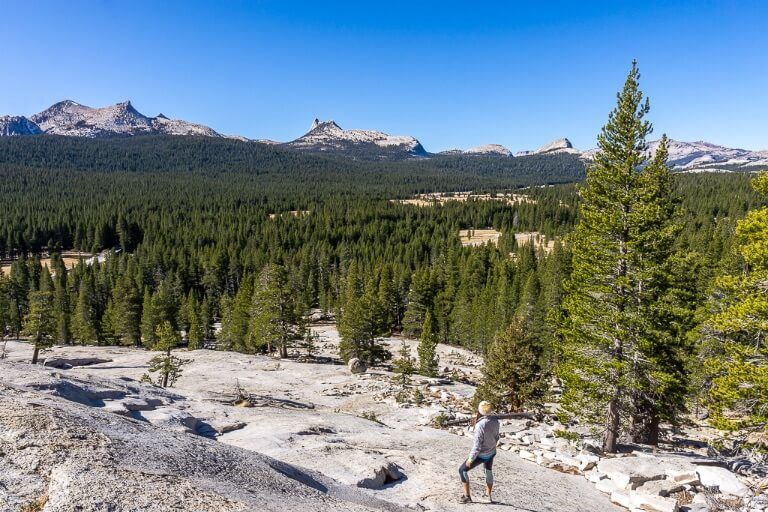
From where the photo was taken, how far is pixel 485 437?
9.80 m

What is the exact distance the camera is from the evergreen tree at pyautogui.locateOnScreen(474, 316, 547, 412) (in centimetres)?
2488

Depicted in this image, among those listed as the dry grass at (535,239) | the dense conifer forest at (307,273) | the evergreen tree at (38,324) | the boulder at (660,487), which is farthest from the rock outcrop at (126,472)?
the dry grass at (535,239)

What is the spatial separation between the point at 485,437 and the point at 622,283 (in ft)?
31.3

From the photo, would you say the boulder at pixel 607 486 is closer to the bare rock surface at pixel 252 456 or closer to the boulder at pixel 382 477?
the bare rock surface at pixel 252 456

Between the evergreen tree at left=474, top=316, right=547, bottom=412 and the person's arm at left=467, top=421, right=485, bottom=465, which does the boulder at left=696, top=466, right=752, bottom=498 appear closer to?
the person's arm at left=467, top=421, right=485, bottom=465

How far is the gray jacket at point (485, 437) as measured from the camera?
9.74 m

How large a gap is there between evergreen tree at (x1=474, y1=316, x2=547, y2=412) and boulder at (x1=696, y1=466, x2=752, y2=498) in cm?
1162

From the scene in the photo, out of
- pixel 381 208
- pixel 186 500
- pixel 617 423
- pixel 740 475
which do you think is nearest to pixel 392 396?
pixel 617 423

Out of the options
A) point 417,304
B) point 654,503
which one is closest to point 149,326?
point 417,304

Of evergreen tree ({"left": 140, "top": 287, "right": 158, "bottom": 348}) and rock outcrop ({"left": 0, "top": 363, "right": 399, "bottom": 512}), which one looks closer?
rock outcrop ({"left": 0, "top": 363, "right": 399, "bottom": 512})

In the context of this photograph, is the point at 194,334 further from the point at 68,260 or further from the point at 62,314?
the point at 68,260

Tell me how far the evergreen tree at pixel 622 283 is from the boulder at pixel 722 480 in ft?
10.4

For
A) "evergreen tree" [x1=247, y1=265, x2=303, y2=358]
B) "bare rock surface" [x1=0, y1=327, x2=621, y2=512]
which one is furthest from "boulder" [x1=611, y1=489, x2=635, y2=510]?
"evergreen tree" [x1=247, y1=265, x2=303, y2=358]

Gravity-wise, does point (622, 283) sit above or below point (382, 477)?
above
